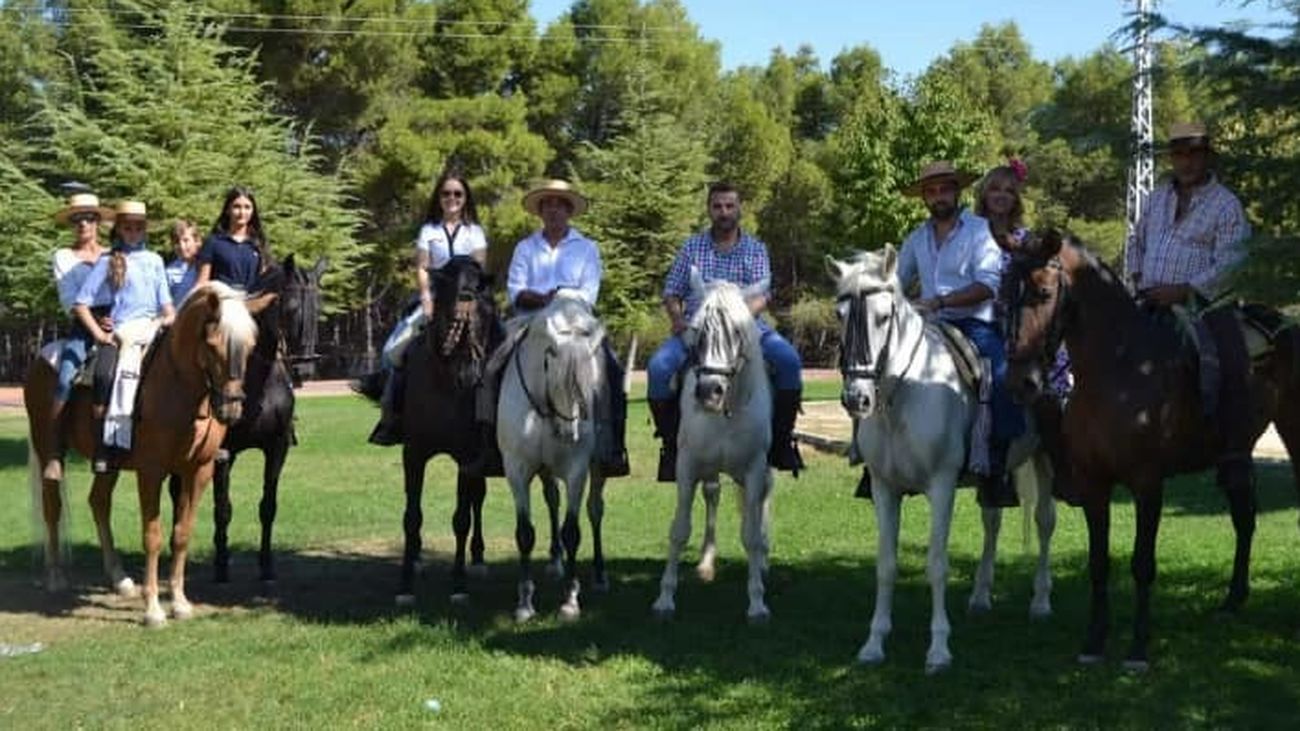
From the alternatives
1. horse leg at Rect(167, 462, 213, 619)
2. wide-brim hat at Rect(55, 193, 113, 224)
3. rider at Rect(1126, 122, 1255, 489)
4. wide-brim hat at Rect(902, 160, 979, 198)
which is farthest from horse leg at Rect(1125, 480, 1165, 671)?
wide-brim hat at Rect(55, 193, 113, 224)

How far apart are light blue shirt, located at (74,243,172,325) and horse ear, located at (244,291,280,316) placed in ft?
3.68

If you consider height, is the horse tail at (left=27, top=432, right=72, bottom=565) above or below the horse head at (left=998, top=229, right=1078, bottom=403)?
below

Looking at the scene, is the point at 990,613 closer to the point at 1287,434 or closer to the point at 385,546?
the point at 1287,434

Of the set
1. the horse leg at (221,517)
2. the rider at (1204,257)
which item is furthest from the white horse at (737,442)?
the horse leg at (221,517)

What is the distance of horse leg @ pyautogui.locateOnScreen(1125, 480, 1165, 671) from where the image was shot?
710 cm

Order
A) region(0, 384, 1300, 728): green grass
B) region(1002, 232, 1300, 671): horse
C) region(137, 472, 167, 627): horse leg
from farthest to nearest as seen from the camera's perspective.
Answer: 1. region(137, 472, 167, 627): horse leg
2. region(1002, 232, 1300, 671): horse
3. region(0, 384, 1300, 728): green grass

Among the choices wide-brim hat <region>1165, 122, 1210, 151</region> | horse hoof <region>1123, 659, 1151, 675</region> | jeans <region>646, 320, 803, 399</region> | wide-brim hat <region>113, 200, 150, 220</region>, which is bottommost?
horse hoof <region>1123, 659, 1151, 675</region>

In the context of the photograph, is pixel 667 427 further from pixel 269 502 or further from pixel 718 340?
pixel 269 502

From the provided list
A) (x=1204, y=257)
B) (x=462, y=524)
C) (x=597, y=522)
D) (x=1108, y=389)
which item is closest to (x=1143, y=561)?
(x=1108, y=389)

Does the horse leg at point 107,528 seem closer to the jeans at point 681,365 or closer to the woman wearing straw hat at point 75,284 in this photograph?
the woman wearing straw hat at point 75,284

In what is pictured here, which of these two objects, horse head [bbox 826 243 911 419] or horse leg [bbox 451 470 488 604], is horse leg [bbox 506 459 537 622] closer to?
horse leg [bbox 451 470 488 604]

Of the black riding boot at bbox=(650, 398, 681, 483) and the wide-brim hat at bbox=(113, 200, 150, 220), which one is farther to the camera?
the wide-brim hat at bbox=(113, 200, 150, 220)

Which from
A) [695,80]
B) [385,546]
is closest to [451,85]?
[695,80]

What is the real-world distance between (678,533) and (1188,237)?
148 inches
